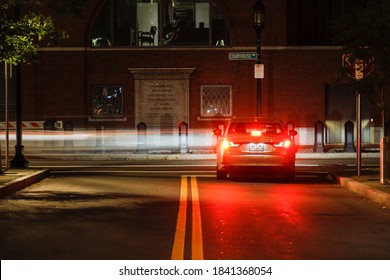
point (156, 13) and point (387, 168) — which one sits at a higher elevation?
point (156, 13)

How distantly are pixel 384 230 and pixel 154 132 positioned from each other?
24.2 m

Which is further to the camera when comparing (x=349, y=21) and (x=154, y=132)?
(x=154, y=132)

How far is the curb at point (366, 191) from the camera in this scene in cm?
1434

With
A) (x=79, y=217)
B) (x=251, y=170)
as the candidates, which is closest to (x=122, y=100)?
(x=251, y=170)

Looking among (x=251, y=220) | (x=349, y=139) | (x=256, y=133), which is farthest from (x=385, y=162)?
(x=349, y=139)

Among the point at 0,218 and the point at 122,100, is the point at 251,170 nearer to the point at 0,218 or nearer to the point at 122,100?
the point at 0,218

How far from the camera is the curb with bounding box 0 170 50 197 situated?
1590 centimetres

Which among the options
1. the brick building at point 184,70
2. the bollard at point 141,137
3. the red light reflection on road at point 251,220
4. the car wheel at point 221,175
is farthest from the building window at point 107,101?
the red light reflection on road at point 251,220

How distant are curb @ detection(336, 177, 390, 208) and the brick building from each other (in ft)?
56.6

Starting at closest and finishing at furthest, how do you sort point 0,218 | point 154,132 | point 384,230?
point 384,230, point 0,218, point 154,132

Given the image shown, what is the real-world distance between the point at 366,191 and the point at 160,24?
2193 centimetres

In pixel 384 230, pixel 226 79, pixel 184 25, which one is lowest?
pixel 384 230

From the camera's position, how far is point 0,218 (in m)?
12.6

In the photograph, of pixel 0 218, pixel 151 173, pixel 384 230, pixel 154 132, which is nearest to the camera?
pixel 384 230
